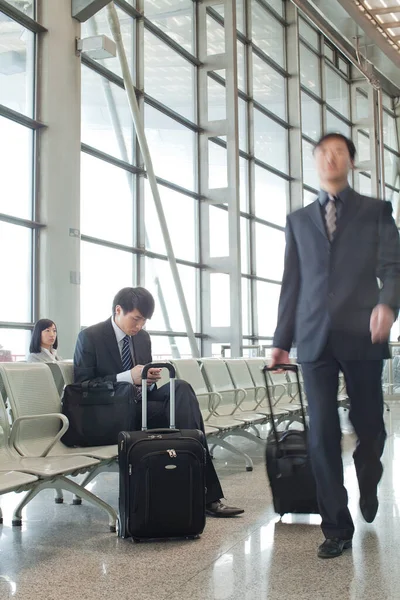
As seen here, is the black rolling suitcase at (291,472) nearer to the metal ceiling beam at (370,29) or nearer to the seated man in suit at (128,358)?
the seated man in suit at (128,358)

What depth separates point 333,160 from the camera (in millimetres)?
2842

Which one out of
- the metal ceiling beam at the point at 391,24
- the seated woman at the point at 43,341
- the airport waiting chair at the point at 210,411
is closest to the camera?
the airport waiting chair at the point at 210,411

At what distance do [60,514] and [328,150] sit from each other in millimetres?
Answer: 2258

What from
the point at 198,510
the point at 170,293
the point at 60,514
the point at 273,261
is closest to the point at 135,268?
the point at 170,293

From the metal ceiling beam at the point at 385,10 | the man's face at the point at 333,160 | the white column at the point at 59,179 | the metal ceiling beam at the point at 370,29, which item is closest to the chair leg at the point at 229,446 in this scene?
the man's face at the point at 333,160

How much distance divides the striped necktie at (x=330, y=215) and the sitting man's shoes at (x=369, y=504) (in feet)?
3.46

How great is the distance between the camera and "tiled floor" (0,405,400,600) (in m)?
2.36

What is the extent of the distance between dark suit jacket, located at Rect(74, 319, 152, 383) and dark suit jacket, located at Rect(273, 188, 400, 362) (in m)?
1.20

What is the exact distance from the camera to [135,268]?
9.98 meters

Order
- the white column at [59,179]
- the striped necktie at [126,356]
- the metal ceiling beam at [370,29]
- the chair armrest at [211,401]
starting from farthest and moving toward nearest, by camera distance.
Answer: the metal ceiling beam at [370,29] → the white column at [59,179] → the chair armrest at [211,401] → the striped necktie at [126,356]

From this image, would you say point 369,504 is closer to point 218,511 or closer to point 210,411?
point 218,511

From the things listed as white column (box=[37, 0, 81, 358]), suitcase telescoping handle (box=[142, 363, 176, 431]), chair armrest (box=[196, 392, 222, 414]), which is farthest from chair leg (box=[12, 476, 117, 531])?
white column (box=[37, 0, 81, 358])

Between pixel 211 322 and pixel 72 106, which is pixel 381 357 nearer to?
pixel 72 106

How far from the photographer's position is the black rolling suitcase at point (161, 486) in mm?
3012
